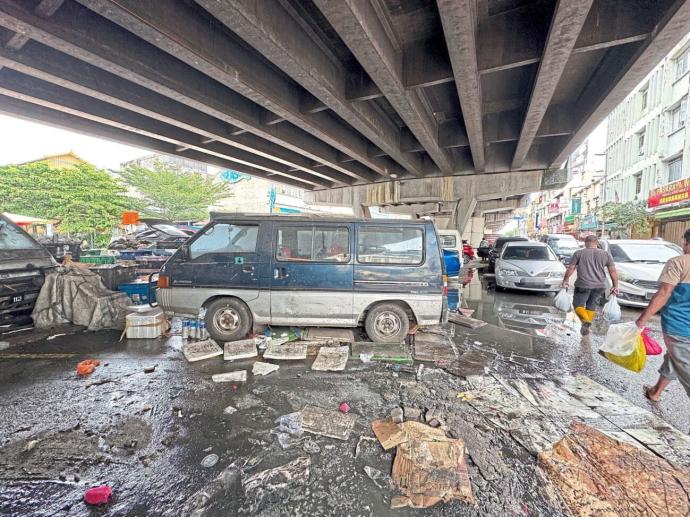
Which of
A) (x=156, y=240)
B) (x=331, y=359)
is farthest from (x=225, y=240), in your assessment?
(x=156, y=240)

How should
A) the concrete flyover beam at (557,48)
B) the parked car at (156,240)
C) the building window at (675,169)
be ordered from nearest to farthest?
the concrete flyover beam at (557,48) → the parked car at (156,240) → the building window at (675,169)

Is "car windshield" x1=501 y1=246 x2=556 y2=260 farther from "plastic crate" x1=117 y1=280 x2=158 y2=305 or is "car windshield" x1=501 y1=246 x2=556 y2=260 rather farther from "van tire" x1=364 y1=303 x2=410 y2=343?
"plastic crate" x1=117 y1=280 x2=158 y2=305

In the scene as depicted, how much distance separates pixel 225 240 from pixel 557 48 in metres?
5.53

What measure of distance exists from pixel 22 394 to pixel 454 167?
12.5 metres

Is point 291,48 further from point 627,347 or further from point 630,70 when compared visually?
point 627,347

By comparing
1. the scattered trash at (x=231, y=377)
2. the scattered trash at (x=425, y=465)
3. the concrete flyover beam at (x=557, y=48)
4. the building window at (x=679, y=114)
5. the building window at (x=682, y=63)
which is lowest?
Answer: the scattered trash at (x=425, y=465)

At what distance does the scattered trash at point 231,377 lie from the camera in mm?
3619

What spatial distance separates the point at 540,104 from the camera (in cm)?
558

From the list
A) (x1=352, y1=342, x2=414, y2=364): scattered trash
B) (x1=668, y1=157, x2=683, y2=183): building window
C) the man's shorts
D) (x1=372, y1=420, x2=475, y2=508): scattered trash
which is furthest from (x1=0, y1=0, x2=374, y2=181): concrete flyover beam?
(x1=668, y1=157, x2=683, y2=183): building window

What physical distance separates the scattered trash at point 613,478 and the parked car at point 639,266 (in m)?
6.29

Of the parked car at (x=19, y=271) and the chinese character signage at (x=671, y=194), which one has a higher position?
the chinese character signage at (x=671, y=194)

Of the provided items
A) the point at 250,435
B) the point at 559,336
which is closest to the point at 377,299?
the point at 250,435

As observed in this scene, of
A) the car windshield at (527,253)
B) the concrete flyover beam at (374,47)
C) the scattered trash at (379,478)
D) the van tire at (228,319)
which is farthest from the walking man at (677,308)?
the car windshield at (527,253)

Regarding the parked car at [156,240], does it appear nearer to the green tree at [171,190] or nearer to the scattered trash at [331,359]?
the scattered trash at [331,359]
